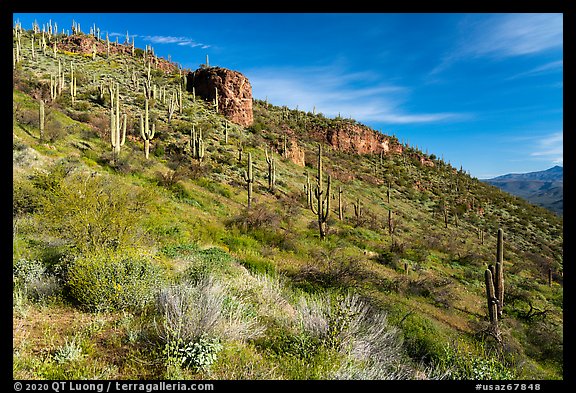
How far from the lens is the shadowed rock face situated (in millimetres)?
42094

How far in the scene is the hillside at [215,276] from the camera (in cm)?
355

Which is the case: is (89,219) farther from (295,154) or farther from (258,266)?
(295,154)

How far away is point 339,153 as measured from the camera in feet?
179

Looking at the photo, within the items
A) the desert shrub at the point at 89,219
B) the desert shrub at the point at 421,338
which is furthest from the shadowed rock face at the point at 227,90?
the desert shrub at the point at 421,338

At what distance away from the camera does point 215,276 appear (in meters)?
5.47

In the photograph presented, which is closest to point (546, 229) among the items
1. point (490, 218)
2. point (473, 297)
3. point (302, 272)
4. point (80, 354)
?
point (490, 218)

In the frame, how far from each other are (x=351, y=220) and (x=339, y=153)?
3169 centimetres

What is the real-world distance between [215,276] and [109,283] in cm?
171

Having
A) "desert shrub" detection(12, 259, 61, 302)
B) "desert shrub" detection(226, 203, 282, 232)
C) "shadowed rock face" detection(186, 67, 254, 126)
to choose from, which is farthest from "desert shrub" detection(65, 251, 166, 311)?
"shadowed rock face" detection(186, 67, 254, 126)

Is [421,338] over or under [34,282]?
under

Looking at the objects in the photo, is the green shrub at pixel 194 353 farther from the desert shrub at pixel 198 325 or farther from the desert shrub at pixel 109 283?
the desert shrub at pixel 109 283

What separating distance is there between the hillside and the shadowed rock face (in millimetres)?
9330

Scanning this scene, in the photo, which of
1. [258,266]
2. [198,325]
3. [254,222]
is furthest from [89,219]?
[254,222]

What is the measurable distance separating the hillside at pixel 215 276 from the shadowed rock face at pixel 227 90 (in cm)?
933
